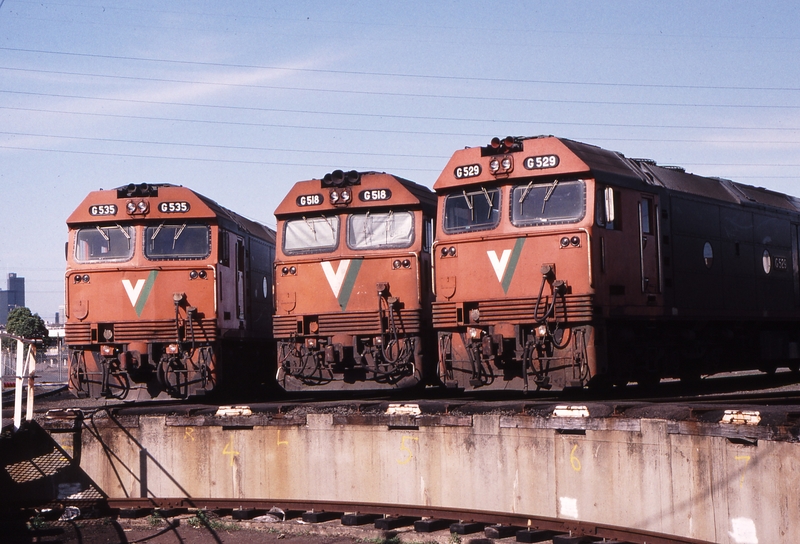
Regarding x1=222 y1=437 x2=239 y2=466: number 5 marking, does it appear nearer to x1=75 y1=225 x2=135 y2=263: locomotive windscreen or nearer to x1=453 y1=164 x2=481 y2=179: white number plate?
x1=453 y1=164 x2=481 y2=179: white number plate

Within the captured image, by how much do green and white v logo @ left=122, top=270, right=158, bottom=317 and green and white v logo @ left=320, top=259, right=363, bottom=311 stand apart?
10.8ft

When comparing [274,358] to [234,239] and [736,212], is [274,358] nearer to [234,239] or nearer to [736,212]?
[234,239]

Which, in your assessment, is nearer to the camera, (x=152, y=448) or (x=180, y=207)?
(x=152, y=448)

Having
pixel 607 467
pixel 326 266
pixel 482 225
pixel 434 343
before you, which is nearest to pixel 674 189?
pixel 482 225

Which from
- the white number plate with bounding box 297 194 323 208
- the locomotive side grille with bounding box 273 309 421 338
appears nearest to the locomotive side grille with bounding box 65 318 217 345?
the locomotive side grille with bounding box 273 309 421 338

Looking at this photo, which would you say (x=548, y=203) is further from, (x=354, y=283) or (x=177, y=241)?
(x=177, y=241)

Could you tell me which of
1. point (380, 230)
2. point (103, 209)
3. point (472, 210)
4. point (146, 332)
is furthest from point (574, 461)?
point (103, 209)

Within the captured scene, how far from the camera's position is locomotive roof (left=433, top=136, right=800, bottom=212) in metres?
13.8

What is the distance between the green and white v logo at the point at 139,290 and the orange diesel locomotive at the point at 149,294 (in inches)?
0.7

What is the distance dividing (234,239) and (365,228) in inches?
131

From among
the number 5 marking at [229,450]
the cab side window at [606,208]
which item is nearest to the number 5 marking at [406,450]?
the number 5 marking at [229,450]

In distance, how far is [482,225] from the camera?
14.6 metres

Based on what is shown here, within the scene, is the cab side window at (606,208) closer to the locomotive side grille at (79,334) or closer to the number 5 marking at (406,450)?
the number 5 marking at (406,450)

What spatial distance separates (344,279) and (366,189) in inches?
63.8
